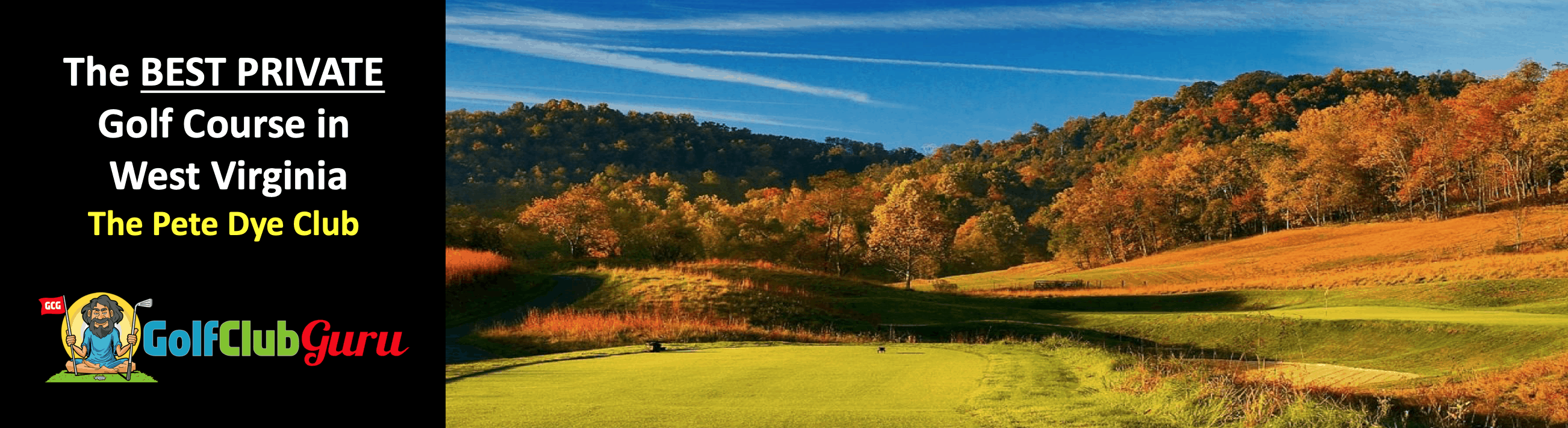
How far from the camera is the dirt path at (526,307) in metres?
22.0

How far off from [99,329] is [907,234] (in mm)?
54203

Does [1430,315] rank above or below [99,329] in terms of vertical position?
below

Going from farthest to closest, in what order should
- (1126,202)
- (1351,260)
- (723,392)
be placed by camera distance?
1. (1126,202)
2. (1351,260)
3. (723,392)

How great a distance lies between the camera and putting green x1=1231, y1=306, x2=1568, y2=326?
72.2 feet

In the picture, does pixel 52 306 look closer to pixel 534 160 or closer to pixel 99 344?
pixel 99 344

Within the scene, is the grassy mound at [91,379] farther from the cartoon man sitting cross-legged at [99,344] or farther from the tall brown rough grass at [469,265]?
the tall brown rough grass at [469,265]

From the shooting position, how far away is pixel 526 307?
35.3 metres

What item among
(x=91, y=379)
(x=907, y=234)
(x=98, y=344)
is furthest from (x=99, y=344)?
(x=907, y=234)

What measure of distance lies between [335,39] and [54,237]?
263 centimetres

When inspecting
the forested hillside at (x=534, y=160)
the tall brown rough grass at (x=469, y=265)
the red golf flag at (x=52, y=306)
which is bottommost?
the tall brown rough grass at (x=469, y=265)

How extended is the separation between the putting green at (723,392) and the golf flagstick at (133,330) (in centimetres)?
221

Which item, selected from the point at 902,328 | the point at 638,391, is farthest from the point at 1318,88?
the point at 638,391

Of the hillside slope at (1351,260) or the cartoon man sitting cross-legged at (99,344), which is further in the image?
the hillside slope at (1351,260)

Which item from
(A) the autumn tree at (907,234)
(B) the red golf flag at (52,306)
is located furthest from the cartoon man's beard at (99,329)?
(A) the autumn tree at (907,234)
